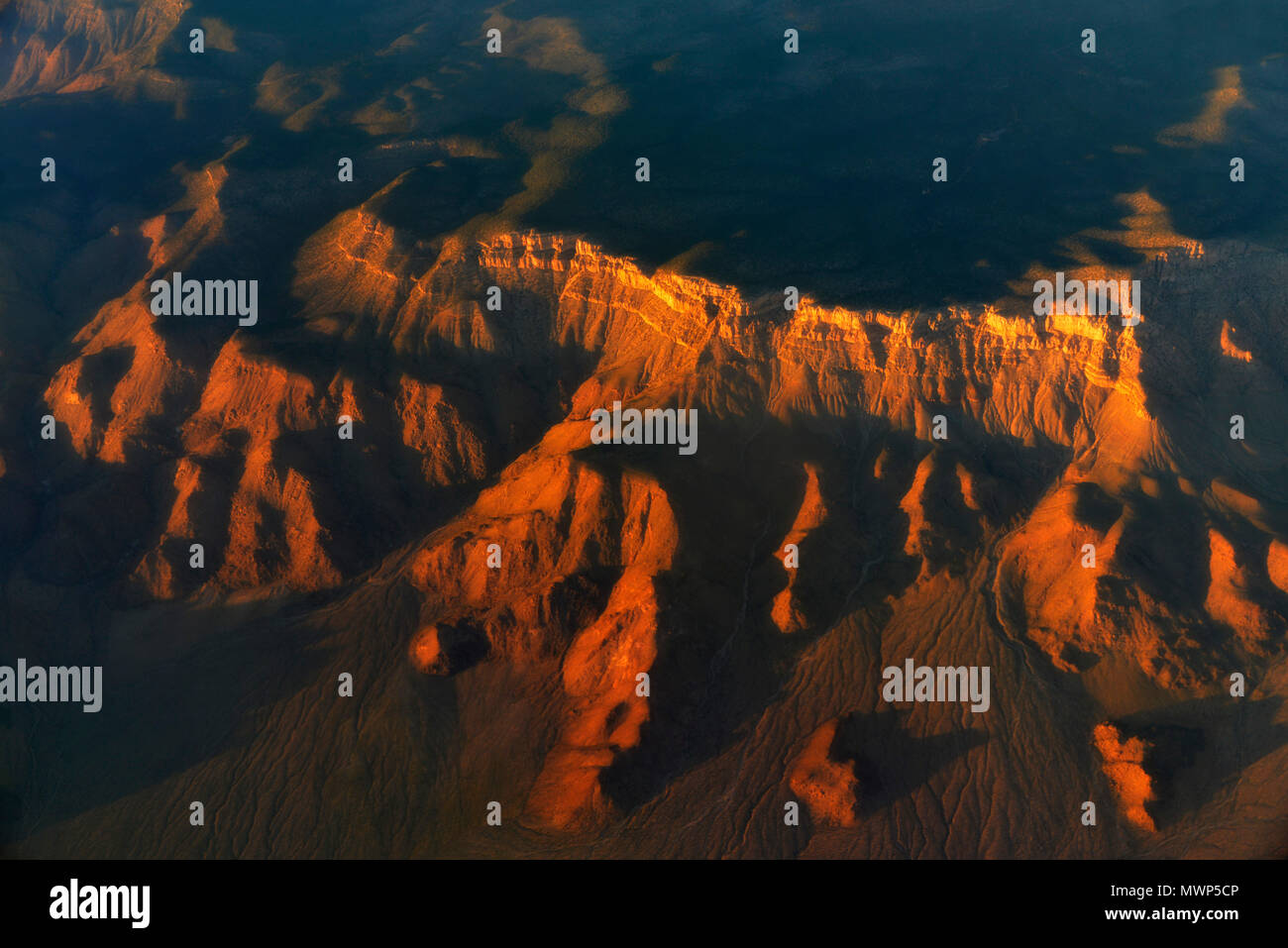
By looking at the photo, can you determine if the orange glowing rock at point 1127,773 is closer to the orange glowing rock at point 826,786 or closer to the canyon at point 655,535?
the canyon at point 655,535

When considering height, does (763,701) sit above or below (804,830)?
above

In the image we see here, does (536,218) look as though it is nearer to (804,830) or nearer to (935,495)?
(935,495)

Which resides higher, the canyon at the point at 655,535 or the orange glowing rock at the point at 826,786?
the canyon at the point at 655,535

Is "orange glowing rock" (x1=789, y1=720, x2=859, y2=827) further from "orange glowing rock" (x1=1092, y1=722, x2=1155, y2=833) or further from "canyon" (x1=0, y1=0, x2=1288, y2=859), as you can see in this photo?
"orange glowing rock" (x1=1092, y1=722, x2=1155, y2=833)

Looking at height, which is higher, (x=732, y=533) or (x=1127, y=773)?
(x=732, y=533)

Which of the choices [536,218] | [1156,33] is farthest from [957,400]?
[1156,33]

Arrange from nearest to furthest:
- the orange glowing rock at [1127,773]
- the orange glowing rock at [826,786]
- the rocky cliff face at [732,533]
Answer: the orange glowing rock at [1127,773]
the orange glowing rock at [826,786]
the rocky cliff face at [732,533]

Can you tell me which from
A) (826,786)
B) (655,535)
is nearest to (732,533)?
(655,535)

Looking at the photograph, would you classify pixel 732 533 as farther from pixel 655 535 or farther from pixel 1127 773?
pixel 1127 773

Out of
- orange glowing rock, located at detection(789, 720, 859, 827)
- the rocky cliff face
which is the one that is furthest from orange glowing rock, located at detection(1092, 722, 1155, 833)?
orange glowing rock, located at detection(789, 720, 859, 827)

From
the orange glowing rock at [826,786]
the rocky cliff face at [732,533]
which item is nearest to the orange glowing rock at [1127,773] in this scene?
the rocky cliff face at [732,533]

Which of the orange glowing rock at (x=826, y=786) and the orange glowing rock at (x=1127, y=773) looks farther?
the orange glowing rock at (x=826, y=786)
